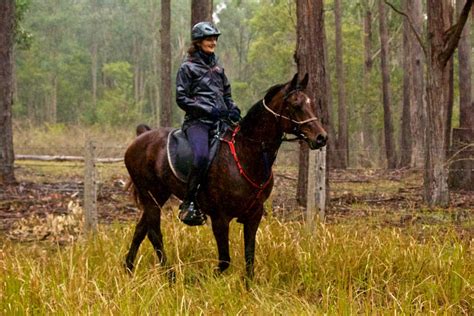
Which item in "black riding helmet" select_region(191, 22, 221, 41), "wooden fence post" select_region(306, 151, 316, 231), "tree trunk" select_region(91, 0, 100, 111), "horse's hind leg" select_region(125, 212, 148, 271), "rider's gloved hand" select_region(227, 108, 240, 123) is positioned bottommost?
"horse's hind leg" select_region(125, 212, 148, 271)

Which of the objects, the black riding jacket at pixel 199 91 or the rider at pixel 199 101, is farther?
the black riding jacket at pixel 199 91

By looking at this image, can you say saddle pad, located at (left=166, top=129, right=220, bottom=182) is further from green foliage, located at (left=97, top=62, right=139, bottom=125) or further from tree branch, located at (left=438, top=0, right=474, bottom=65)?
green foliage, located at (left=97, top=62, right=139, bottom=125)

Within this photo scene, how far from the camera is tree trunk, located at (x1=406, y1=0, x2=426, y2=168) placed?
2153 cm

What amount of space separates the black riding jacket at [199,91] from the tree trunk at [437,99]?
6.30 metres

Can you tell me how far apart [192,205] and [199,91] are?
114cm

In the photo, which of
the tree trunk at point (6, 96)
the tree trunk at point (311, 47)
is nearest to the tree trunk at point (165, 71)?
the tree trunk at point (6, 96)

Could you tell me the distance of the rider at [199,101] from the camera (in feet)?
19.0

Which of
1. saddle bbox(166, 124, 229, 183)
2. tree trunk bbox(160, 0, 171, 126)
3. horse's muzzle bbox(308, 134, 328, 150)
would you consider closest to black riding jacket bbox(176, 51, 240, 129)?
saddle bbox(166, 124, 229, 183)

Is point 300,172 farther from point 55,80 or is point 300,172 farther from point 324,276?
point 55,80

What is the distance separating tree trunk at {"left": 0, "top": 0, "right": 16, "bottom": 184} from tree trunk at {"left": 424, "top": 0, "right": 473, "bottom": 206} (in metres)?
9.82

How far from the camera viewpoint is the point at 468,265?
5.88 meters

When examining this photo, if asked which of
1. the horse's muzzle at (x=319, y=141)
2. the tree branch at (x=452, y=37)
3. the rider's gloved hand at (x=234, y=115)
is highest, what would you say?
the tree branch at (x=452, y=37)

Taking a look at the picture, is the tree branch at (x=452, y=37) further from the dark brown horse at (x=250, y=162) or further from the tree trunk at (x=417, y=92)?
the tree trunk at (x=417, y=92)

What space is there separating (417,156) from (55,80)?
43508 mm
